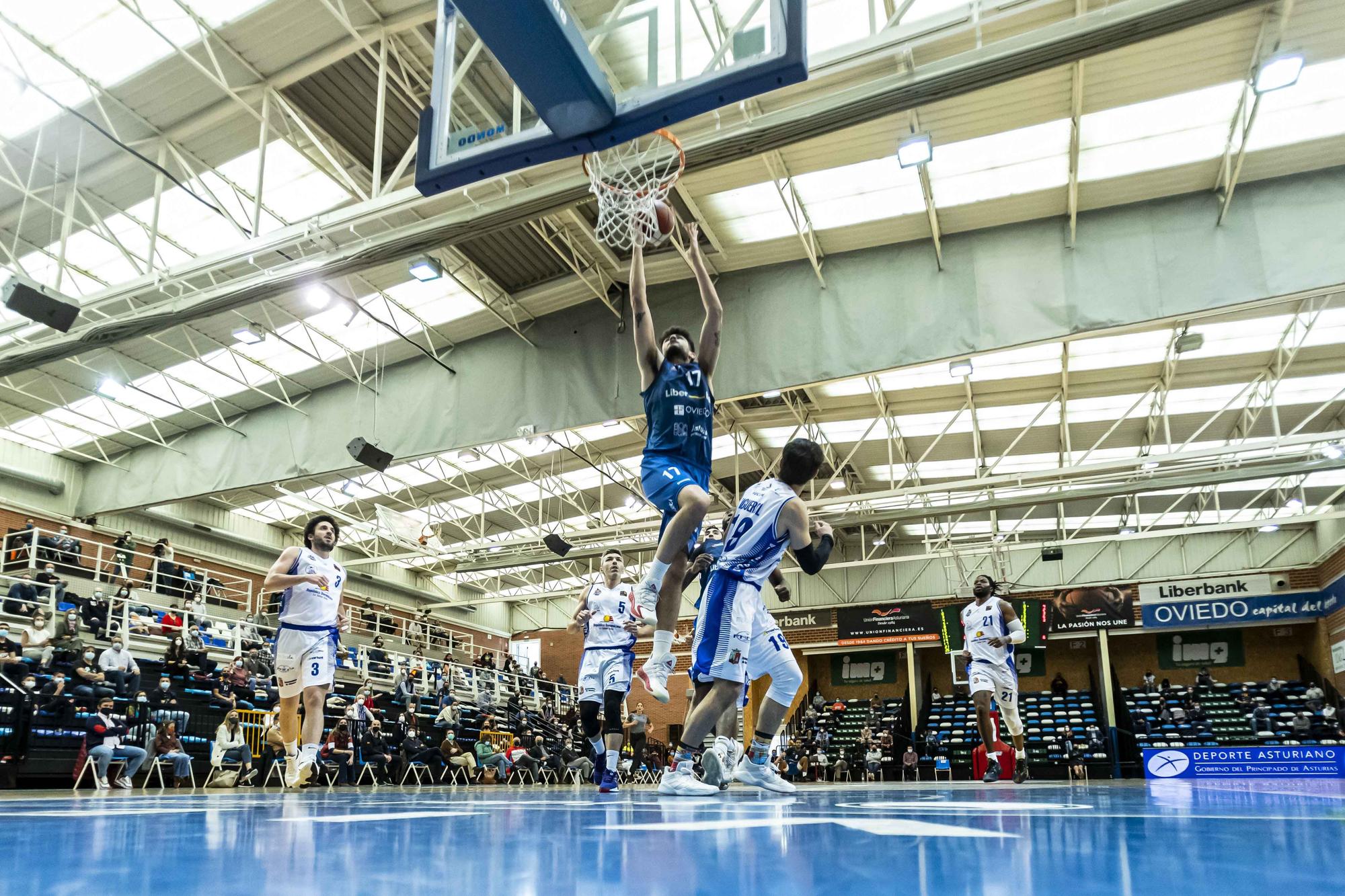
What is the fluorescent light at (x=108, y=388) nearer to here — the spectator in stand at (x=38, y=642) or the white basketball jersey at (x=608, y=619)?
the spectator in stand at (x=38, y=642)

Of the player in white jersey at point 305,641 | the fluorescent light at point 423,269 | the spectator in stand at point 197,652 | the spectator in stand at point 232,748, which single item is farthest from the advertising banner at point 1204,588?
the player in white jersey at point 305,641

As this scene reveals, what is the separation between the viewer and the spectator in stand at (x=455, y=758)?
17891 millimetres

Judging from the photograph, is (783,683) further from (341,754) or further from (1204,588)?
(1204,588)

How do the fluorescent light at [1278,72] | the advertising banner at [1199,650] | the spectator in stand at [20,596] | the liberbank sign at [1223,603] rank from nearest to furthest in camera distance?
the fluorescent light at [1278,72] → the spectator in stand at [20,596] → the liberbank sign at [1223,603] → the advertising banner at [1199,650]

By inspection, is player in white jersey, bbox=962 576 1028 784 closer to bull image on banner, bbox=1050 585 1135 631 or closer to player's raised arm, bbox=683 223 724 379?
player's raised arm, bbox=683 223 724 379

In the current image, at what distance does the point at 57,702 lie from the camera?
40.7ft

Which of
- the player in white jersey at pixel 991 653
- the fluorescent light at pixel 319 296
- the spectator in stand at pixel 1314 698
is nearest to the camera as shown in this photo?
the player in white jersey at pixel 991 653

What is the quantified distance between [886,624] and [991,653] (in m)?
24.4

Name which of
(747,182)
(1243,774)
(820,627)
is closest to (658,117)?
(747,182)

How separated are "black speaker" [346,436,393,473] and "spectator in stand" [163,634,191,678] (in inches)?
171

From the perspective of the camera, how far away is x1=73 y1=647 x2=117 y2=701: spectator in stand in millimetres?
12977

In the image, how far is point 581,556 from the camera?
88.5ft

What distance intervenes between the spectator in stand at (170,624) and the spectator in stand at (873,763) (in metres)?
19.5

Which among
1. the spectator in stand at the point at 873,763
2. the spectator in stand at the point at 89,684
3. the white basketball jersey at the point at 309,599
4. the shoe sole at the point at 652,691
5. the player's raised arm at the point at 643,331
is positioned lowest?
the spectator in stand at the point at 873,763
